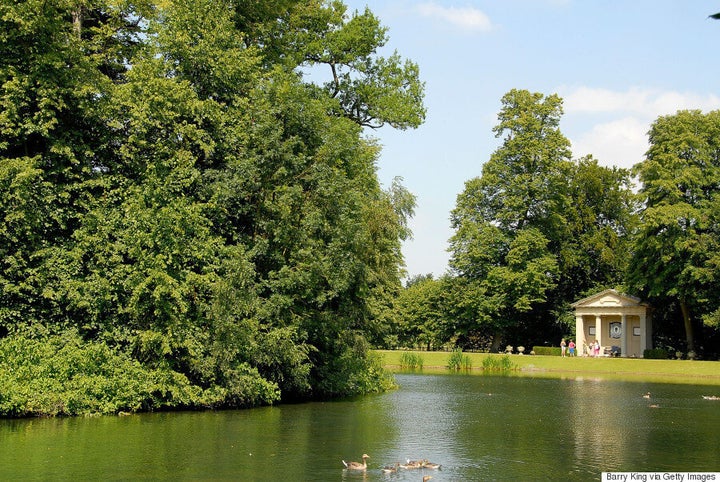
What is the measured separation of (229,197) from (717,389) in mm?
25464

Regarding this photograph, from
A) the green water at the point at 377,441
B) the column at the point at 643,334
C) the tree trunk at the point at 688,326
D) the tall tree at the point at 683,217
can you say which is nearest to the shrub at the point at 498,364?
the tall tree at the point at 683,217

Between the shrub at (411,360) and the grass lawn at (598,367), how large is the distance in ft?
1.29

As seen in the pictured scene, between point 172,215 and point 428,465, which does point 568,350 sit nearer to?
point 172,215

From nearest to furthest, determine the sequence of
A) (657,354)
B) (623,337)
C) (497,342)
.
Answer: (657,354) → (623,337) → (497,342)

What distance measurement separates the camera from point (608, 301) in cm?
6138

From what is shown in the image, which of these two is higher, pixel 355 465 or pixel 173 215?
pixel 173 215

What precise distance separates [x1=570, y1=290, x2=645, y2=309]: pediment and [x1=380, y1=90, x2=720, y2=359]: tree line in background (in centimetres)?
84

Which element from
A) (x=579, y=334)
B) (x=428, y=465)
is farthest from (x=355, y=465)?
(x=579, y=334)

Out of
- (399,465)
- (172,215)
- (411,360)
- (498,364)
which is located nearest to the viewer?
(399,465)

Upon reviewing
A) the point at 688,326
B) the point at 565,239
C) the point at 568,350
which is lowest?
the point at 568,350

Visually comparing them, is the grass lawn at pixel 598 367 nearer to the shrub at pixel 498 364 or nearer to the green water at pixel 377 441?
the shrub at pixel 498 364

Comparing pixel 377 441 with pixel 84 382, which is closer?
pixel 377 441

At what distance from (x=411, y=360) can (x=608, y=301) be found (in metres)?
18.7

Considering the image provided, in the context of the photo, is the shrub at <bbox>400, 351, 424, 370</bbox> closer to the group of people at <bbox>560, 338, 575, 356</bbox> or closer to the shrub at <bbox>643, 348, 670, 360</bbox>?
the group of people at <bbox>560, 338, 575, 356</bbox>
